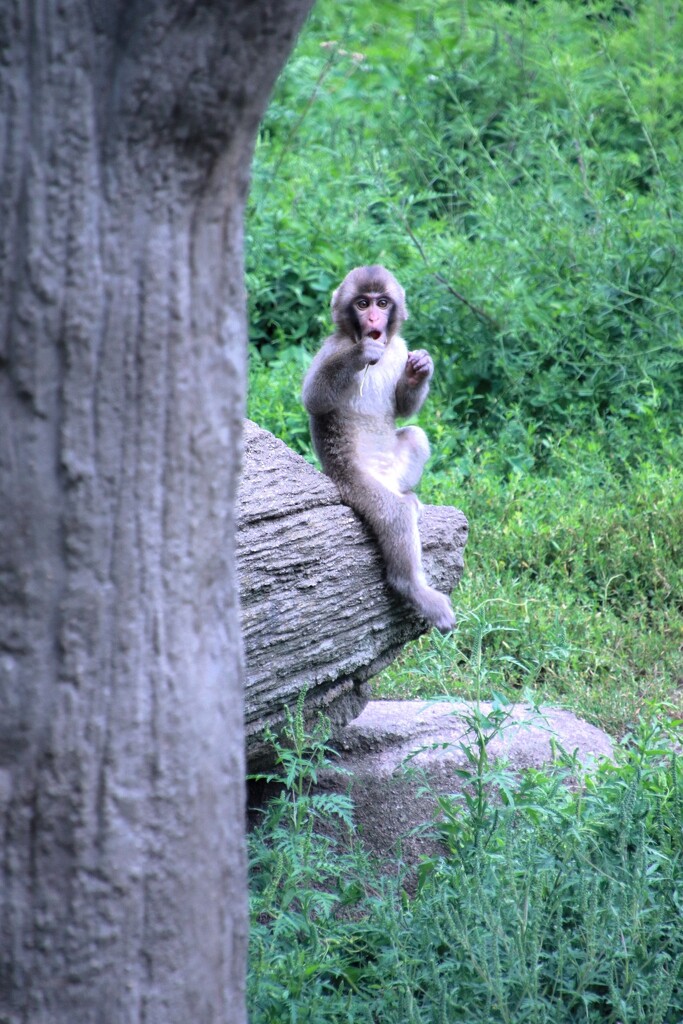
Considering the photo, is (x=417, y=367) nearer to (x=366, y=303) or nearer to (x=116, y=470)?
(x=366, y=303)

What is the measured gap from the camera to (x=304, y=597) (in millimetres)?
4352

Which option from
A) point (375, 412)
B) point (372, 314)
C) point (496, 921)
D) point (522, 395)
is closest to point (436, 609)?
point (375, 412)

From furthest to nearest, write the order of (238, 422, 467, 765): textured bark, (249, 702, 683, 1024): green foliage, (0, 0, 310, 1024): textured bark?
(238, 422, 467, 765): textured bark < (249, 702, 683, 1024): green foliage < (0, 0, 310, 1024): textured bark

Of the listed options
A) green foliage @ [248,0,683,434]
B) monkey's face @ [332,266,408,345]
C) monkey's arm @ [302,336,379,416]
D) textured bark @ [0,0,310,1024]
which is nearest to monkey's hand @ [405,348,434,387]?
monkey's face @ [332,266,408,345]

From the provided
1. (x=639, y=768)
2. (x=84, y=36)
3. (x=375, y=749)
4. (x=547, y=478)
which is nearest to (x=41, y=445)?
(x=84, y=36)

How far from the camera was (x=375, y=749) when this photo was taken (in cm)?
501

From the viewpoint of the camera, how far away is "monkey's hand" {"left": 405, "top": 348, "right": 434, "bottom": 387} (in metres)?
5.69

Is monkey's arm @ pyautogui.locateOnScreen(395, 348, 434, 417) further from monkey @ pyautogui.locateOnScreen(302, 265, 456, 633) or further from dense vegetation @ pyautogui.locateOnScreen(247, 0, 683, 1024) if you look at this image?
dense vegetation @ pyautogui.locateOnScreen(247, 0, 683, 1024)

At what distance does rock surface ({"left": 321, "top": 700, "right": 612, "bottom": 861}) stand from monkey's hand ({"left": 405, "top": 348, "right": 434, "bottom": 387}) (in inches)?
61.4

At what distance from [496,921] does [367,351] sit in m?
2.66

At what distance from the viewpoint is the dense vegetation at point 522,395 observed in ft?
12.0

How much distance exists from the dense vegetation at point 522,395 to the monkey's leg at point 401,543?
25 centimetres

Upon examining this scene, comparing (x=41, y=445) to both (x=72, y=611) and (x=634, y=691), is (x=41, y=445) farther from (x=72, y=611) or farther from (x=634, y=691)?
(x=634, y=691)

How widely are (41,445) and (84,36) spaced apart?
0.71 metres
